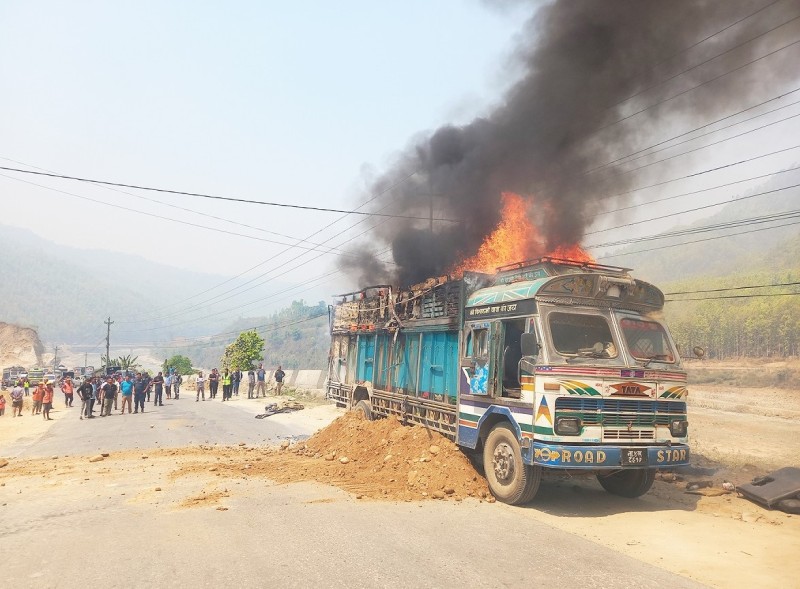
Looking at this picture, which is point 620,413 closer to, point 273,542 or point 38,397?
point 273,542

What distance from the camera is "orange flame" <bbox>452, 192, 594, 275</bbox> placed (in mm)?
16234

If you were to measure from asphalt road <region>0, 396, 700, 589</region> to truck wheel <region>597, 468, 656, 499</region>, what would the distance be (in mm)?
2025

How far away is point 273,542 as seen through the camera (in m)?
6.22

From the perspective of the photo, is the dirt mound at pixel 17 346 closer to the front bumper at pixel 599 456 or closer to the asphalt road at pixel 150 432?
the asphalt road at pixel 150 432

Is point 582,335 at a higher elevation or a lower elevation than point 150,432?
higher

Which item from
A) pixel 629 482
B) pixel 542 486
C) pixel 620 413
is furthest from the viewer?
pixel 542 486

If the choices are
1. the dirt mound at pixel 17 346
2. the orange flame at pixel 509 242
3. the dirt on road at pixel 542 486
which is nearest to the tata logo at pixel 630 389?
the dirt on road at pixel 542 486

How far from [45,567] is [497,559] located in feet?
14.8

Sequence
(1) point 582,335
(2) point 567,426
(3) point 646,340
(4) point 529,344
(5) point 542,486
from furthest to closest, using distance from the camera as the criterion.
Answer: (5) point 542,486 < (3) point 646,340 < (1) point 582,335 < (4) point 529,344 < (2) point 567,426

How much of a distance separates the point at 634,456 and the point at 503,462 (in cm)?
186

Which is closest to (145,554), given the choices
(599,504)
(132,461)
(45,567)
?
(45,567)

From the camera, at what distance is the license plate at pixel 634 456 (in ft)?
25.0

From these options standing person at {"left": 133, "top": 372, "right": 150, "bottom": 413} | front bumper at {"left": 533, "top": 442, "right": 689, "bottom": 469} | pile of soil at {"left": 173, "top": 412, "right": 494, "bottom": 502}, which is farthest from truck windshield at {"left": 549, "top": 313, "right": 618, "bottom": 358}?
standing person at {"left": 133, "top": 372, "right": 150, "bottom": 413}

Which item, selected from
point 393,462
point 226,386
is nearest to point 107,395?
point 226,386
